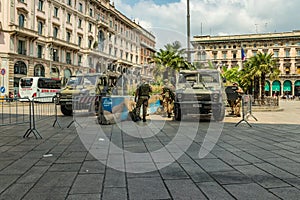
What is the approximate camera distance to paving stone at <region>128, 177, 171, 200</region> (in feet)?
10.8

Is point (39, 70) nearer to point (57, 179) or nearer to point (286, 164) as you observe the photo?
point (57, 179)

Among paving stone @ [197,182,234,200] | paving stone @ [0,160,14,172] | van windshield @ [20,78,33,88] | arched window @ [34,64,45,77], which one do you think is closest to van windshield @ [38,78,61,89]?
van windshield @ [20,78,33,88]

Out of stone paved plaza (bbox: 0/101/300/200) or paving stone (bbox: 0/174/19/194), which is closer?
stone paved plaza (bbox: 0/101/300/200)

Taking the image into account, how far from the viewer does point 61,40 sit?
133ft

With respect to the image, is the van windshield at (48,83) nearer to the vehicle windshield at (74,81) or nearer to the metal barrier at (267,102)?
the vehicle windshield at (74,81)

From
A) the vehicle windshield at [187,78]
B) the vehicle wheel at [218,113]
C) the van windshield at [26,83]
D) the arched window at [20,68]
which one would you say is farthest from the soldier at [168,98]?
the arched window at [20,68]

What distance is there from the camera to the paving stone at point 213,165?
175 inches

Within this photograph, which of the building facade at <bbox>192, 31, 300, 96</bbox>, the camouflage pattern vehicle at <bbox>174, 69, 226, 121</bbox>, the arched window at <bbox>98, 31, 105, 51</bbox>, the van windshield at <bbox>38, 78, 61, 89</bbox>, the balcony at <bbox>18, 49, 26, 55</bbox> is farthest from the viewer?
the building facade at <bbox>192, 31, 300, 96</bbox>

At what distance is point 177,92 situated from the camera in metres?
11.2

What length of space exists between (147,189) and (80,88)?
12.1 meters

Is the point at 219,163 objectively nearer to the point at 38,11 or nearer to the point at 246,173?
the point at 246,173

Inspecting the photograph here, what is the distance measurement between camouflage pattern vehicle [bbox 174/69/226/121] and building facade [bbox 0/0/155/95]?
25.8ft

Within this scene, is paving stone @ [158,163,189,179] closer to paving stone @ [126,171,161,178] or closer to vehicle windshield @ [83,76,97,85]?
paving stone @ [126,171,161,178]

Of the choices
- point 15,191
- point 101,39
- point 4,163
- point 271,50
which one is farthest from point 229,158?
point 271,50
